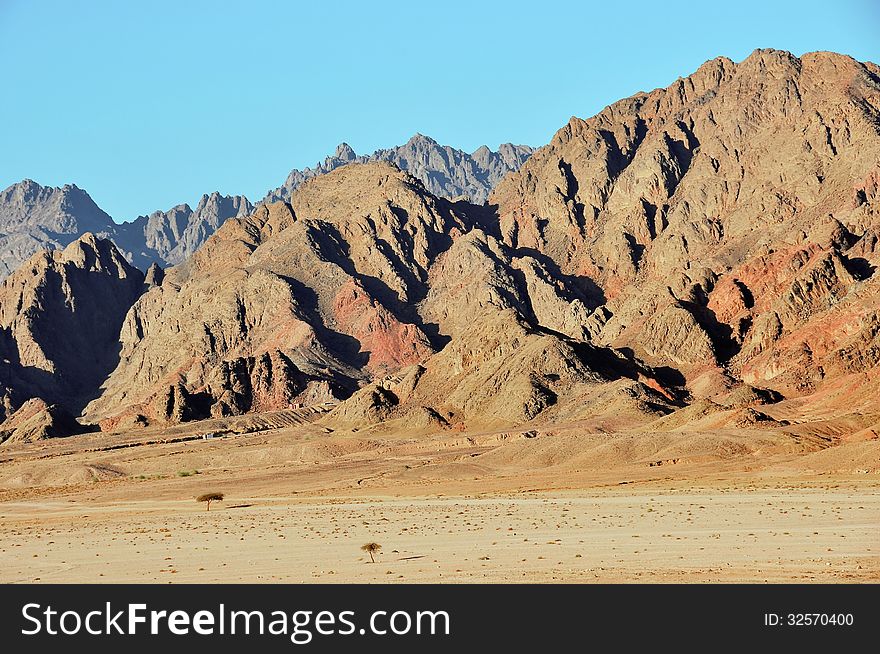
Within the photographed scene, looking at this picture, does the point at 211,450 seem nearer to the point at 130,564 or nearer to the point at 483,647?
the point at 130,564

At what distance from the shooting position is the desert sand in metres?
44.1

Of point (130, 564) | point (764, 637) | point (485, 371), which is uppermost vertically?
point (485, 371)

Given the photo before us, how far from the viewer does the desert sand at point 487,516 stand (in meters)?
44.1

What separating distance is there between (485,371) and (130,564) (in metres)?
134

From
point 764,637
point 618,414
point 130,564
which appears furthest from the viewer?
point 618,414

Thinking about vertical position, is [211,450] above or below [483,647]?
above

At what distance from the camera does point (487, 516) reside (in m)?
65.4

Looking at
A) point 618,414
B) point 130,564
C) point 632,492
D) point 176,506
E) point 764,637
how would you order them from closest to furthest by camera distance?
point 764,637, point 130,564, point 632,492, point 176,506, point 618,414

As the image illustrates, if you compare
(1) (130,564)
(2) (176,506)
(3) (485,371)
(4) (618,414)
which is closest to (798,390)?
(4) (618,414)

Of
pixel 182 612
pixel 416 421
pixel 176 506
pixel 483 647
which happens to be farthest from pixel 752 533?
pixel 416 421

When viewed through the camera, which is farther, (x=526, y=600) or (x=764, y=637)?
(x=526, y=600)

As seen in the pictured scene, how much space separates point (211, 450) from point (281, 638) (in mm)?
136459

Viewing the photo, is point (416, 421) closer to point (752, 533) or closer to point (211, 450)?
point (211, 450)

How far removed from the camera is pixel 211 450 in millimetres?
163125
